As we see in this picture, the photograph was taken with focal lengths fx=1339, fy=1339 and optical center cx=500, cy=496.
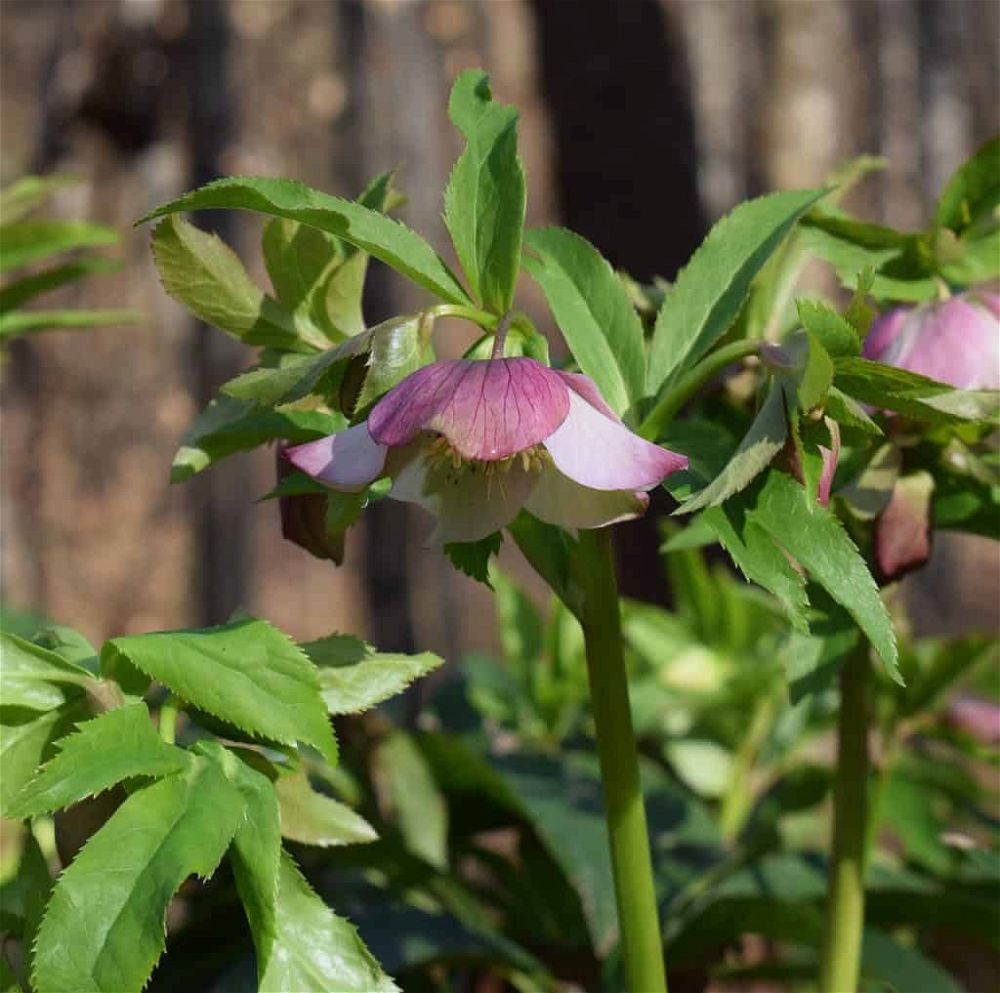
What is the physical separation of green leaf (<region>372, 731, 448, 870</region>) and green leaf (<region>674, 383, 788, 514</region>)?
0.53 m

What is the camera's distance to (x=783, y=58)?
198 cm

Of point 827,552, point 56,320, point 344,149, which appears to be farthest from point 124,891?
point 344,149

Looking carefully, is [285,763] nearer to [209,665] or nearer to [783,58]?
[209,665]

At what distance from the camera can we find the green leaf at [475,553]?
20.7 inches

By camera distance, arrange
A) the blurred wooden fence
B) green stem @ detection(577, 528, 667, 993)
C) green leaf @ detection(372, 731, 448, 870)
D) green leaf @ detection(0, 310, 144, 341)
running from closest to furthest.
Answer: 1. green stem @ detection(577, 528, 667, 993)
2. green leaf @ detection(0, 310, 144, 341)
3. green leaf @ detection(372, 731, 448, 870)
4. the blurred wooden fence

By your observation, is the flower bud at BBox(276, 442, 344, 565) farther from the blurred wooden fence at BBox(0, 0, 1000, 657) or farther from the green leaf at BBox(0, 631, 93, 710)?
the blurred wooden fence at BBox(0, 0, 1000, 657)

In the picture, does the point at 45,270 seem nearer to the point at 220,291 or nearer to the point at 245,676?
the point at 220,291

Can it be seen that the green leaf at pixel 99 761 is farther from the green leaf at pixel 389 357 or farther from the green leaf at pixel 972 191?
the green leaf at pixel 972 191

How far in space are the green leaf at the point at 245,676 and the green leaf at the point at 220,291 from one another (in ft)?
0.45

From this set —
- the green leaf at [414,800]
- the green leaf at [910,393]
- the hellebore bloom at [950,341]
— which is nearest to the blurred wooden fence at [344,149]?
the green leaf at [414,800]

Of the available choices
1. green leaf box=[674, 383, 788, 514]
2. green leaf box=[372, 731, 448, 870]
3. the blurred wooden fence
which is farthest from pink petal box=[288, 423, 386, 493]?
the blurred wooden fence

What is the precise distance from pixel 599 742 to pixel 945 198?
0.31 metres

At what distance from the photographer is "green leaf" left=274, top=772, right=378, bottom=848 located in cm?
56

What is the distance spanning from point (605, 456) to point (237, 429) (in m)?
0.19
